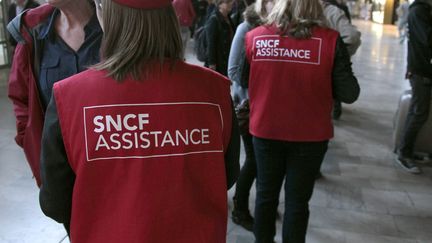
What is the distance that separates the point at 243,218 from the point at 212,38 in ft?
6.35

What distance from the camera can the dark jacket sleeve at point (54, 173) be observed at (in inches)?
53.5

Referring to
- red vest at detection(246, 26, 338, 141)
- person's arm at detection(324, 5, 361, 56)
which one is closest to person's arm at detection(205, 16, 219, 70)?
person's arm at detection(324, 5, 361, 56)

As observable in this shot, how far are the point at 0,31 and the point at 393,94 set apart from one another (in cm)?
747

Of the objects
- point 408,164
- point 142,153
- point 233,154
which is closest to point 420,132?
point 408,164

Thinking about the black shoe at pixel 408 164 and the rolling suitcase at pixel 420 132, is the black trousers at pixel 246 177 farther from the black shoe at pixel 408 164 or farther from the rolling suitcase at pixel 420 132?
the rolling suitcase at pixel 420 132

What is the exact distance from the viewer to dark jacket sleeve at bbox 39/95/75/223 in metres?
1.36

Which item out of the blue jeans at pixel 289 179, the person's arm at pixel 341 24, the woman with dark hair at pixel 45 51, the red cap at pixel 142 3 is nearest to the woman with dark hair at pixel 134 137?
the red cap at pixel 142 3

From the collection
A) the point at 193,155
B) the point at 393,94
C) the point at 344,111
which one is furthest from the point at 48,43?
the point at 393,94

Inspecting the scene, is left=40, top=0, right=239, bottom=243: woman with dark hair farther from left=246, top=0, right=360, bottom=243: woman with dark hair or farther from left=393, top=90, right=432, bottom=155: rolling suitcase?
left=393, top=90, right=432, bottom=155: rolling suitcase

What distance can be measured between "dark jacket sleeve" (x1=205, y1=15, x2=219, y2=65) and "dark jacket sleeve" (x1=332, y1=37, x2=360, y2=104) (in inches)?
94.6

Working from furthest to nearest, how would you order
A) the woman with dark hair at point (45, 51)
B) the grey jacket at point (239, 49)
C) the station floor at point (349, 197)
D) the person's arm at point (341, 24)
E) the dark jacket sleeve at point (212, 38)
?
the dark jacket sleeve at point (212, 38)
the person's arm at point (341, 24)
the station floor at point (349, 197)
the grey jacket at point (239, 49)
the woman with dark hair at point (45, 51)

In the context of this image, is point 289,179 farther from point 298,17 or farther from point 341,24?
point 341,24

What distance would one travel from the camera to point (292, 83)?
253cm

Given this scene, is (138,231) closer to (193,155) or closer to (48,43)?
(193,155)
